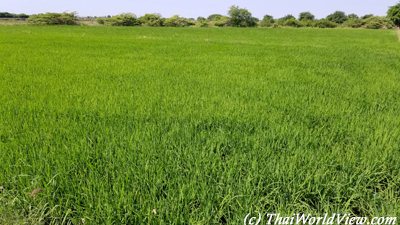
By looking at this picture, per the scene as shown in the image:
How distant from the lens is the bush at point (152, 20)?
5366 centimetres

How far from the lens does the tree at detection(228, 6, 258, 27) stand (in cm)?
6272

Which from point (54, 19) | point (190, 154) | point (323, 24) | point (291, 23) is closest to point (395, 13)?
point (323, 24)

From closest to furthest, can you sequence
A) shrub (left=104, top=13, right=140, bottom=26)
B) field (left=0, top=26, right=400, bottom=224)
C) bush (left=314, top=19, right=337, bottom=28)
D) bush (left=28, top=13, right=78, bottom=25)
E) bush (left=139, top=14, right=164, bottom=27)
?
field (left=0, top=26, right=400, bottom=224), bush (left=28, top=13, right=78, bottom=25), shrub (left=104, top=13, right=140, bottom=26), bush (left=139, top=14, right=164, bottom=27), bush (left=314, top=19, right=337, bottom=28)

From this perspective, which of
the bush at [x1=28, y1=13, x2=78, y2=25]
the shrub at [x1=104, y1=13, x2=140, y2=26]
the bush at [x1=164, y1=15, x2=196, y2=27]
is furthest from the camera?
the bush at [x1=164, y1=15, x2=196, y2=27]

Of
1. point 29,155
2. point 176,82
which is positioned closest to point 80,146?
point 29,155

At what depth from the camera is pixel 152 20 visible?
54594mm

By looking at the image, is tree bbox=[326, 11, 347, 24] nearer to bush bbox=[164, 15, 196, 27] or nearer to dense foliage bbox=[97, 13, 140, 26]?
bush bbox=[164, 15, 196, 27]

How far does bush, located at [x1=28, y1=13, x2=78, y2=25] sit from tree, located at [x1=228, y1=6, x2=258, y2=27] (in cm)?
2989

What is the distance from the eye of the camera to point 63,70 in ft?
21.8

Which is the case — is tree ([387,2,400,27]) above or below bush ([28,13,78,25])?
above

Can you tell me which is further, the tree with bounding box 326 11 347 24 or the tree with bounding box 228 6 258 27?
the tree with bounding box 326 11 347 24

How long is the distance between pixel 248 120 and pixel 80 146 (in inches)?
68.4

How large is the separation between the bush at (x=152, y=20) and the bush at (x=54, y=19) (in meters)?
11.2

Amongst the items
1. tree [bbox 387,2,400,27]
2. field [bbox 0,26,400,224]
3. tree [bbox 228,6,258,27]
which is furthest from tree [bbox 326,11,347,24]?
field [bbox 0,26,400,224]
